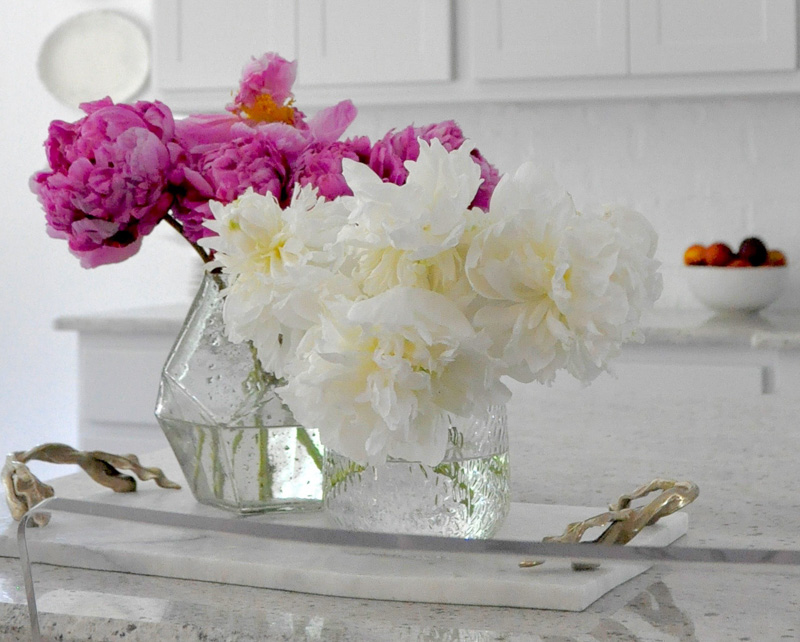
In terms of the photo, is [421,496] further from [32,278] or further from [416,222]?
[32,278]

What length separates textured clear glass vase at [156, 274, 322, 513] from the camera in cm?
83

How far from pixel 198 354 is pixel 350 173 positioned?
0.28 meters

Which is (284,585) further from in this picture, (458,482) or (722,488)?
(722,488)

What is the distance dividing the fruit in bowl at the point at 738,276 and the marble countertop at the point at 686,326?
0.05m

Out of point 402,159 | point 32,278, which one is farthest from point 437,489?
point 32,278

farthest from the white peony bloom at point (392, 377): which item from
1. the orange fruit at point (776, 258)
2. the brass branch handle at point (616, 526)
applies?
the orange fruit at point (776, 258)

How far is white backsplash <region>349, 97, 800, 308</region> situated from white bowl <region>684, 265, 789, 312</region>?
319mm

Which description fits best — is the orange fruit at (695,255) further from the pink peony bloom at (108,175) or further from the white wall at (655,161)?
the pink peony bloom at (108,175)

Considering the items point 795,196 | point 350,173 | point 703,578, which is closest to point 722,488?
point 703,578

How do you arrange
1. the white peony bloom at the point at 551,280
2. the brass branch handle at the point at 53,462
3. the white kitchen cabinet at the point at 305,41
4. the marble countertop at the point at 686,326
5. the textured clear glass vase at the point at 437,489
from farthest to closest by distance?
the white kitchen cabinet at the point at 305,41, the marble countertop at the point at 686,326, the brass branch handle at the point at 53,462, the textured clear glass vase at the point at 437,489, the white peony bloom at the point at 551,280

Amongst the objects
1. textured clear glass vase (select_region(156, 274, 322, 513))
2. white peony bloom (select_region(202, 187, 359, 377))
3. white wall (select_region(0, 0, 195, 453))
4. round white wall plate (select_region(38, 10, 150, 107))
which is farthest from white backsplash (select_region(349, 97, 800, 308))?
white peony bloom (select_region(202, 187, 359, 377))

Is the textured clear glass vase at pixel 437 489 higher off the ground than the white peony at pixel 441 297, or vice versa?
the white peony at pixel 441 297

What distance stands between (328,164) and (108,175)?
155 millimetres

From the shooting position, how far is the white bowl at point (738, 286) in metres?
2.71
